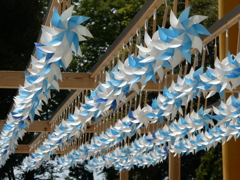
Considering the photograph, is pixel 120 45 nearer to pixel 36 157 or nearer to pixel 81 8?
pixel 36 157

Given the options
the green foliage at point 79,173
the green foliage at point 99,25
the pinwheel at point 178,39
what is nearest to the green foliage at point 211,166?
the green foliage at point 99,25

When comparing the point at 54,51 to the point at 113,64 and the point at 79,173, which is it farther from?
the point at 79,173

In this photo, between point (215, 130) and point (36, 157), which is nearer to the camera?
point (215, 130)

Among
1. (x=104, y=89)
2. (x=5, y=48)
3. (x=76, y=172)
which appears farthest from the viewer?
(x=76, y=172)

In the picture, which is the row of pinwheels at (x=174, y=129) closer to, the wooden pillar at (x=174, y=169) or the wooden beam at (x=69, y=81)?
the wooden beam at (x=69, y=81)

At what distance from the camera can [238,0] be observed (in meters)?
6.43

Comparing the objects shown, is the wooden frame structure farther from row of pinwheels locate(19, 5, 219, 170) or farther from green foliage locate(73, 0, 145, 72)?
green foliage locate(73, 0, 145, 72)

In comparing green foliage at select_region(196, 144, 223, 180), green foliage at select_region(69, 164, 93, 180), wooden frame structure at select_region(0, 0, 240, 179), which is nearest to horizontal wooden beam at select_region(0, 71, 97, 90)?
Result: wooden frame structure at select_region(0, 0, 240, 179)

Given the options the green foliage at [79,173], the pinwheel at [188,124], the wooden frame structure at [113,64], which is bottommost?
the pinwheel at [188,124]

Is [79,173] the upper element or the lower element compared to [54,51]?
upper

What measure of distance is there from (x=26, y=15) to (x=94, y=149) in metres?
10.6

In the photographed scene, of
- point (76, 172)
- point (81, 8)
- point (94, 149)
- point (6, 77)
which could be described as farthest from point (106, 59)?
point (76, 172)

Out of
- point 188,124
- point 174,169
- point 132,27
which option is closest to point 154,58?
point 132,27

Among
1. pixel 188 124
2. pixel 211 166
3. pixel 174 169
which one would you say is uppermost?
pixel 211 166
